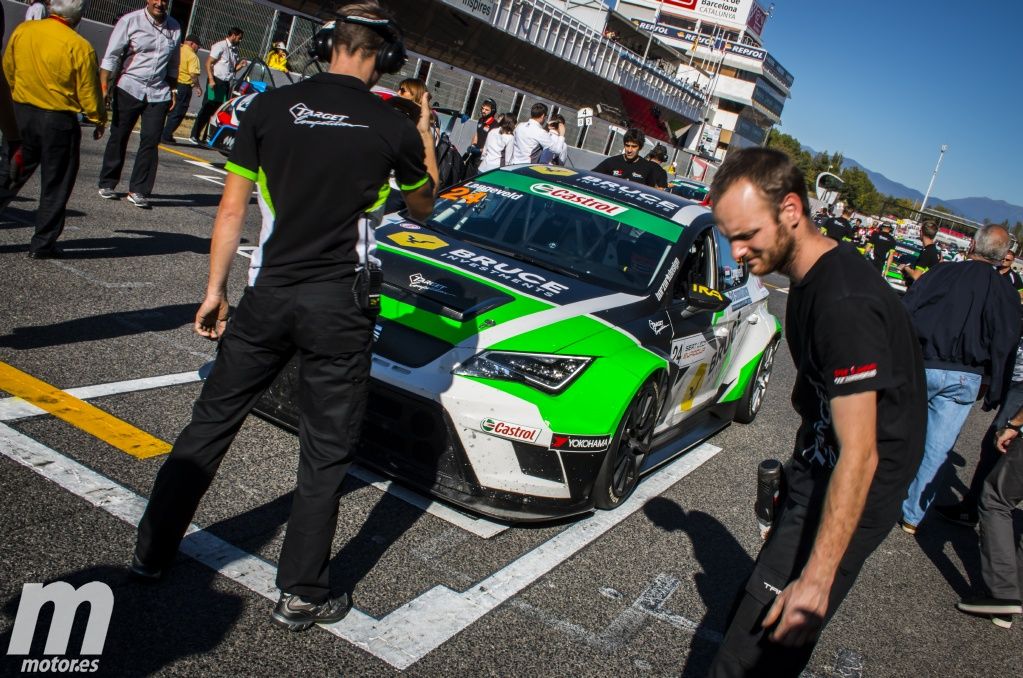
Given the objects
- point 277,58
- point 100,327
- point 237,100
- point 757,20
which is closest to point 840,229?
point 277,58

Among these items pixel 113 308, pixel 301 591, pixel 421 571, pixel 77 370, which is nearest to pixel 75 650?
pixel 301 591

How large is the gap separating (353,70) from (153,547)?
5.55ft

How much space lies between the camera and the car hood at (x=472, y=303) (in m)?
4.16

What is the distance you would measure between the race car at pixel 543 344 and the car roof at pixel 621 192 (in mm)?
19

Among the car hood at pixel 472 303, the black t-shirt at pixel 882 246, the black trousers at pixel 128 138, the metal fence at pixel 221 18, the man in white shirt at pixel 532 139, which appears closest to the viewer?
the car hood at pixel 472 303

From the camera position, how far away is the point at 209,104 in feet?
52.3

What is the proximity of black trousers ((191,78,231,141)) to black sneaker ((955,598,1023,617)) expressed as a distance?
14136 millimetres

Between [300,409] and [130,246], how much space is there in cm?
548

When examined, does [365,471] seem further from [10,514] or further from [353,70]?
[353,70]

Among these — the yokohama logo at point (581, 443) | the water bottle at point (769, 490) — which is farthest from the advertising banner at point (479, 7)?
the water bottle at point (769, 490)

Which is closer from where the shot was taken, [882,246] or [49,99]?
[49,99]

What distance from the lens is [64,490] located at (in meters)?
3.52

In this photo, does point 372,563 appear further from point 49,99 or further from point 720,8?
point 720,8

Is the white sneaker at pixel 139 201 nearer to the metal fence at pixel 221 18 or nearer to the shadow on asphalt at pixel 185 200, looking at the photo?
the shadow on asphalt at pixel 185 200
